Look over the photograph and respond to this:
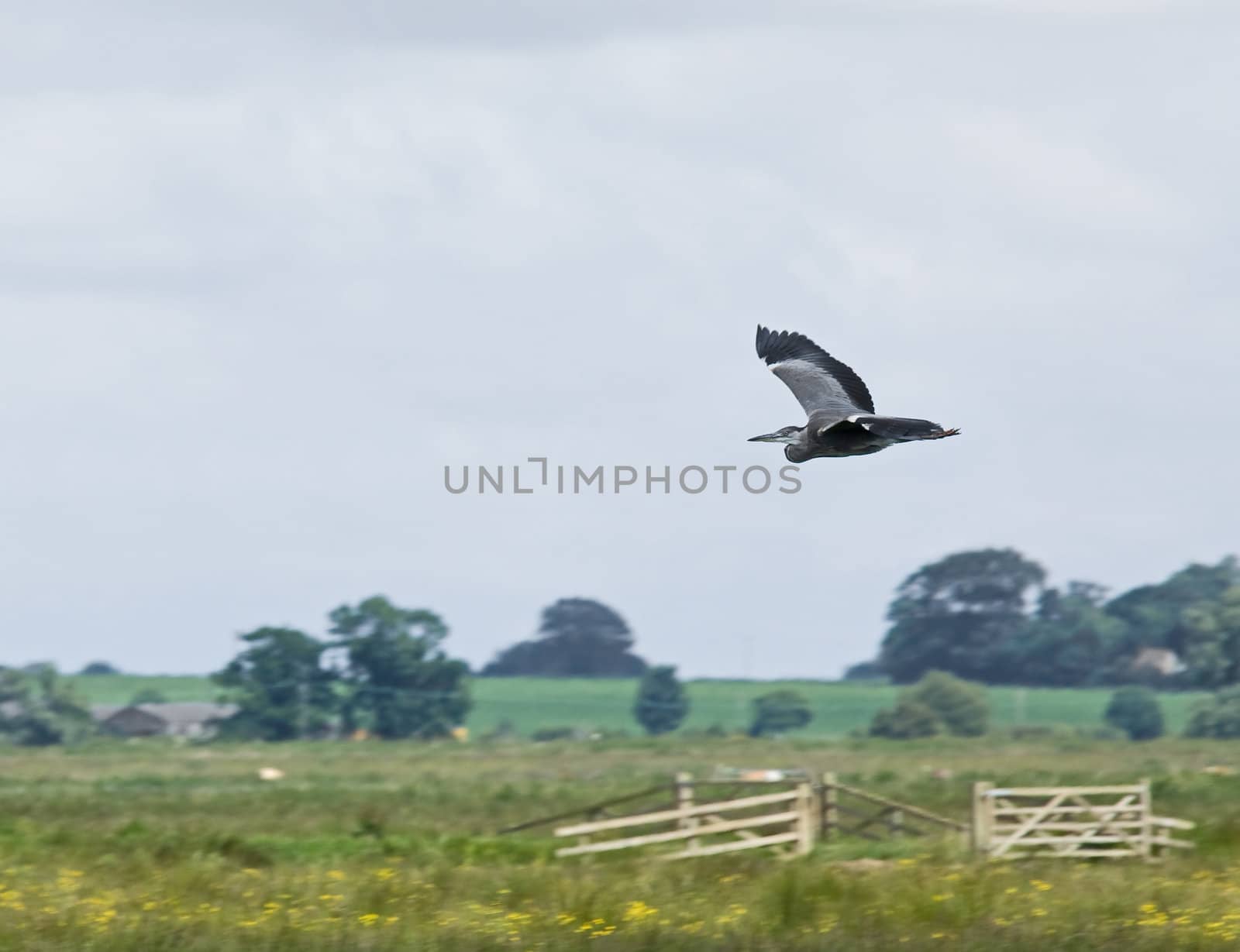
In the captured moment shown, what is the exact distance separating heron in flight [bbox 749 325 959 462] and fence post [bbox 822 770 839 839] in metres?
7.23

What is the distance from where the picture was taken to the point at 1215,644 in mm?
86000

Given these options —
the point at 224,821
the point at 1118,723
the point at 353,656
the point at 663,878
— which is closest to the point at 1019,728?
the point at 1118,723

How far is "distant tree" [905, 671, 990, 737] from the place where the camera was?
245 feet

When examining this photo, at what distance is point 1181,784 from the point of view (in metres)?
32.8

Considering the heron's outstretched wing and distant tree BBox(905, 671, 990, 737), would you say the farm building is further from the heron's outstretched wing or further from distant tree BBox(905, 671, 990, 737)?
the heron's outstretched wing

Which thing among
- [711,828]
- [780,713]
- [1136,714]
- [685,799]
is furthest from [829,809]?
[780,713]

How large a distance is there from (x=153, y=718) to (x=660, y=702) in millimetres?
22780

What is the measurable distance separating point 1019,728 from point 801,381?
62.8 metres

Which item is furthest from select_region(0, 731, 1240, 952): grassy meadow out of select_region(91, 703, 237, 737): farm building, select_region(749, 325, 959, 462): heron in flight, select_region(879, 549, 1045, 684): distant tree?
select_region(879, 549, 1045, 684): distant tree

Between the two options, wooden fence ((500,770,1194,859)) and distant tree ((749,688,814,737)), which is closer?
wooden fence ((500,770,1194,859))

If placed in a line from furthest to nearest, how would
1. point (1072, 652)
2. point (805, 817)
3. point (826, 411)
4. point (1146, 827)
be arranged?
point (1072, 652) → point (1146, 827) → point (805, 817) → point (826, 411)

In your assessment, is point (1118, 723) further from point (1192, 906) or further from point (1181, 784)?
point (1192, 906)

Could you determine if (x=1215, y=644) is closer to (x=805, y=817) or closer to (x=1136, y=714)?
(x=1136, y=714)

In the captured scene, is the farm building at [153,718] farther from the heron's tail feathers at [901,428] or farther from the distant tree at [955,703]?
the heron's tail feathers at [901,428]
